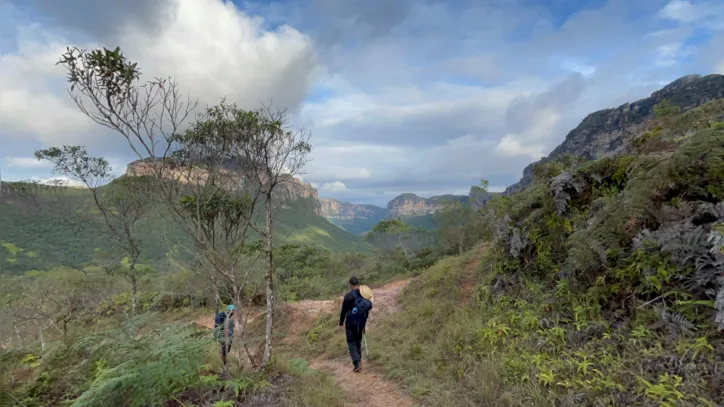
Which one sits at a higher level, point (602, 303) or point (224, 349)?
point (602, 303)

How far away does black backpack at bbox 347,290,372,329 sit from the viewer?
20.8ft

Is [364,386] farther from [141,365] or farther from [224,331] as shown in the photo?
[141,365]

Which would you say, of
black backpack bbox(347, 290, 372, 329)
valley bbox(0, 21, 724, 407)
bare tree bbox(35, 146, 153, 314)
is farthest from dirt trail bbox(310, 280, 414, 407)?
bare tree bbox(35, 146, 153, 314)

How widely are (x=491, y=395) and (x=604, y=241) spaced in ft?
9.25

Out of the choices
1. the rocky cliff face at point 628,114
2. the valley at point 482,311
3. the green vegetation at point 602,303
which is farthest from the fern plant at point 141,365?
the rocky cliff face at point 628,114

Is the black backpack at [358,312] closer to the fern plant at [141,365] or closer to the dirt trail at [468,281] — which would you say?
the dirt trail at [468,281]

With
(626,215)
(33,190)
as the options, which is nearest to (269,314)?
→ (626,215)

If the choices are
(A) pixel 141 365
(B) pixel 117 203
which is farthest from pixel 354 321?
(B) pixel 117 203

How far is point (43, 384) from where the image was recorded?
471cm

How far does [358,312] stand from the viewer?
6.36 m

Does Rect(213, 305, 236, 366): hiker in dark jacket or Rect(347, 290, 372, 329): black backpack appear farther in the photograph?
Rect(347, 290, 372, 329): black backpack

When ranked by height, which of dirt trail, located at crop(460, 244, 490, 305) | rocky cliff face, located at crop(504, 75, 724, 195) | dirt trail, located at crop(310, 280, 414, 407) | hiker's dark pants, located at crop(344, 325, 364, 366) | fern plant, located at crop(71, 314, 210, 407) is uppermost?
rocky cliff face, located at crop(504, 75, 724, 195)

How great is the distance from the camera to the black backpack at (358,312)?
6.34m

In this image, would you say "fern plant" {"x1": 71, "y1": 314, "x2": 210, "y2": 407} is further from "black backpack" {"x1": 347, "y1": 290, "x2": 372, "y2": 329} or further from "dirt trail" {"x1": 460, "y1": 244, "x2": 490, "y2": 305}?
"dirt trail" {"x1": 460, "y1": 244, "x2": 490, "y2": 305}
